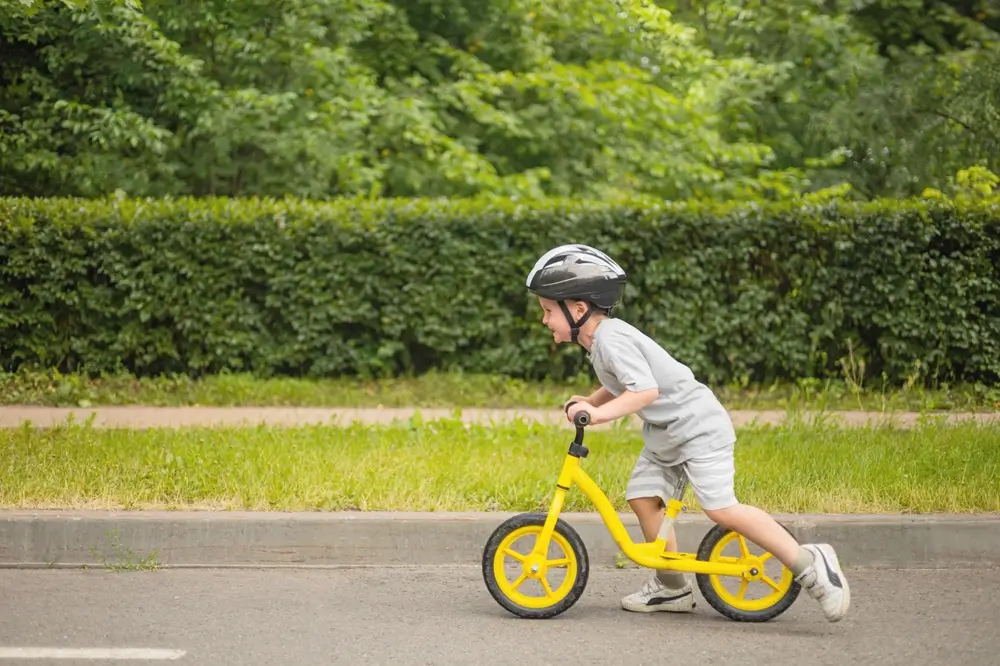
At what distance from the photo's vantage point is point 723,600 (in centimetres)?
486

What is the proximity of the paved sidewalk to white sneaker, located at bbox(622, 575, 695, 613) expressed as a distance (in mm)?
3421

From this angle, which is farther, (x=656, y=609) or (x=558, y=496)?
(x=656, y=609)

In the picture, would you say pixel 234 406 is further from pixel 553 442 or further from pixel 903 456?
pixel 903 456

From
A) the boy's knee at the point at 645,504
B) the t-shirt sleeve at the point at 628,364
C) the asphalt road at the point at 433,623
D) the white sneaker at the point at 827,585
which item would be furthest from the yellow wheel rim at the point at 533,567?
the white sneaker at the point at 827,585

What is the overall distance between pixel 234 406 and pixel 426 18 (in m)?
6.34

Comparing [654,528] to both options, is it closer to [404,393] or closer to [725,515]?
[725,515]

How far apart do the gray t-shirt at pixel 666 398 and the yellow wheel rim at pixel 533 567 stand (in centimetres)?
55

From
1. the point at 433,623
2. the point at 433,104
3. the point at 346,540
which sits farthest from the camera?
the point at 433,104

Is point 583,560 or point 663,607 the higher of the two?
point 583,560

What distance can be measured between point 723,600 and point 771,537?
17.6 inches

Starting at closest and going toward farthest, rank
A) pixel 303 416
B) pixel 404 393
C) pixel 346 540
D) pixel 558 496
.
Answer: pixel 558 496
pixel 346 540
pixel 303 416
pixel 404 393

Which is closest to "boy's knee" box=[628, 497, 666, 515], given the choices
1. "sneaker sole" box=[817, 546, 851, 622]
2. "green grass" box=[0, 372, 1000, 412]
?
"sneaker sole" box=[817, 546, 851, 622]

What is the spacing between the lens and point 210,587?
17.4 feet

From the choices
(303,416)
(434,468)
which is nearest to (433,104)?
(303,416)
